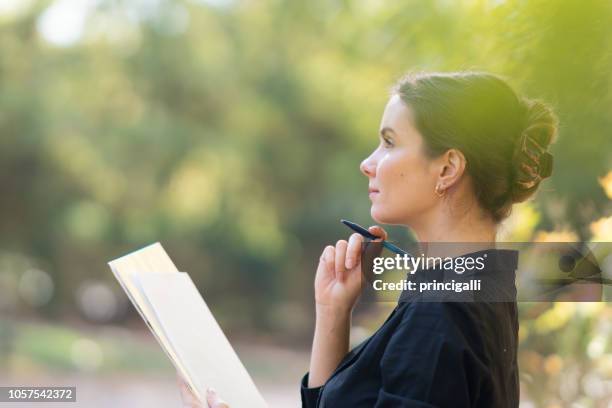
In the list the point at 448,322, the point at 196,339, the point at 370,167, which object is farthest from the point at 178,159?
the point at 448,322

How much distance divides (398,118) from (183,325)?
0.44 metres

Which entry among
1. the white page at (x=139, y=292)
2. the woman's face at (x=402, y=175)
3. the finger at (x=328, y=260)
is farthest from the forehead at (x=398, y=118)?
the white page at (x=139, y=292)

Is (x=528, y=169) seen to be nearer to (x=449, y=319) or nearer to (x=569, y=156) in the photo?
(x=449, y=319)

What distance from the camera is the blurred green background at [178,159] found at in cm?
834

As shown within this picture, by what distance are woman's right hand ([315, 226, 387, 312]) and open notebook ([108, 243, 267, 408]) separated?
0.18 m

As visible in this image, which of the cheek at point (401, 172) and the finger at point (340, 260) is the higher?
the cheek at point (401, 172)

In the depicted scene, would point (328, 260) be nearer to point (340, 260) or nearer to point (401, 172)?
point (340, 260)

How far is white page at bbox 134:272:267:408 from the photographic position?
120cm

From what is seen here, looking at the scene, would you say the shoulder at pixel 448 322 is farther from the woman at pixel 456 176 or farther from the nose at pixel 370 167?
the nose at pixel 370 167

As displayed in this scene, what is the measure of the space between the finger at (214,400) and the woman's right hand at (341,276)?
0.21m

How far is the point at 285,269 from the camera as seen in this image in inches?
344

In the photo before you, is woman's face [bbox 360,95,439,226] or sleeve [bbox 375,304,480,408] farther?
woman's face [bbox 360,95,439,226]

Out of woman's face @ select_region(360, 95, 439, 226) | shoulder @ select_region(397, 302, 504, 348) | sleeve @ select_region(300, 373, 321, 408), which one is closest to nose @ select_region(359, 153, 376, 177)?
woman's face @ select_region(360, 95, 439, 226)

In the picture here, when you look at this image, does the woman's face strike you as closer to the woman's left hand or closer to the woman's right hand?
the woman's right hand
